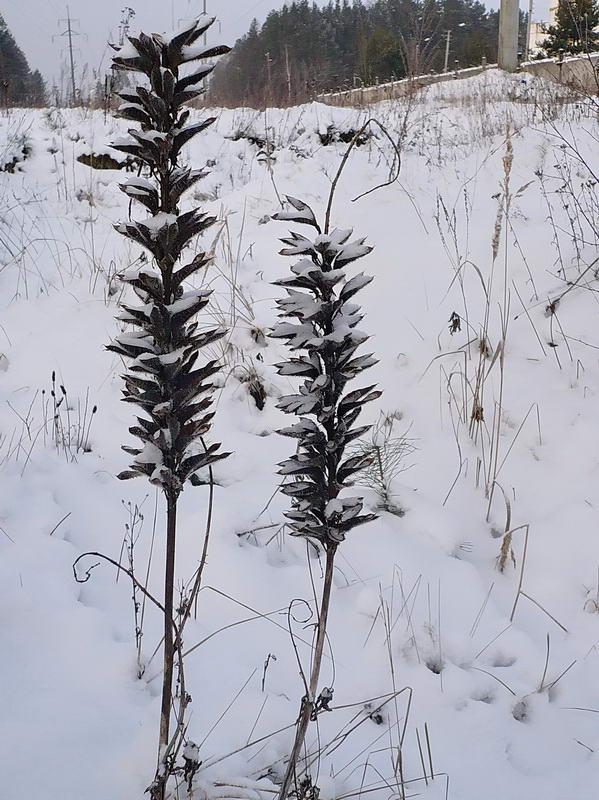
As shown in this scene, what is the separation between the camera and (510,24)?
48.0 feet

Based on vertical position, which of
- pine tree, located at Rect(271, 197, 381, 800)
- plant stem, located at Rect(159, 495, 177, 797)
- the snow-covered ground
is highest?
pine tree, located at Rect(271, 197, 381, 800)

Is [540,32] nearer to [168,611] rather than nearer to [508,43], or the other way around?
[508,43]

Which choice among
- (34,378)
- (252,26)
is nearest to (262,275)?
(34,378)

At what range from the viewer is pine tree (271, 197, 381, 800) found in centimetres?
77

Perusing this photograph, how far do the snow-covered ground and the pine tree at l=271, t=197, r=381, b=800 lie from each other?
46 centimetres

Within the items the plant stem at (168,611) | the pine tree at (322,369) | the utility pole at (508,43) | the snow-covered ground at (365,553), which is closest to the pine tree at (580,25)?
the snow-covered ground at (365,553)

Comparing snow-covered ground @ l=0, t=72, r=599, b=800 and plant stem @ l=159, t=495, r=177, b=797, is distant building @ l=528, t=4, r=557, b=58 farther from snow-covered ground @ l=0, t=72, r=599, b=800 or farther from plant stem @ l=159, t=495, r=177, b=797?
plant stem @ l=159, t=495, r=177, b=797

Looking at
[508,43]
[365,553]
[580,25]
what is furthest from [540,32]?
[365,553]

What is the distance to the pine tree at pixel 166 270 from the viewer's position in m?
0.68

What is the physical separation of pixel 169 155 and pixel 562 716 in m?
1.49

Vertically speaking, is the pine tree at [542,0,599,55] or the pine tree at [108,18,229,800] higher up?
the pine tree at [542,0,599,55]

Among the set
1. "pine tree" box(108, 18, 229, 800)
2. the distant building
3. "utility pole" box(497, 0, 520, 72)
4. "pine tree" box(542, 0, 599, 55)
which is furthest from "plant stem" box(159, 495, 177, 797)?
"utility pole" box(497, 0, 520, 72)

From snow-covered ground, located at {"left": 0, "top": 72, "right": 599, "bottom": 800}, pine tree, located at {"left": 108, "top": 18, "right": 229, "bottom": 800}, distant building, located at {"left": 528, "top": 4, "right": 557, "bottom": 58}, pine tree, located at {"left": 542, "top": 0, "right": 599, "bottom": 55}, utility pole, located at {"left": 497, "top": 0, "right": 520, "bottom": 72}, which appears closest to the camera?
pine tree, located at {"left": 108, "top": 18, "right": 229, "bottom": 800}

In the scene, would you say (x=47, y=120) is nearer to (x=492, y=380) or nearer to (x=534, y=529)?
(x=492, y=380)
